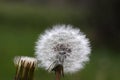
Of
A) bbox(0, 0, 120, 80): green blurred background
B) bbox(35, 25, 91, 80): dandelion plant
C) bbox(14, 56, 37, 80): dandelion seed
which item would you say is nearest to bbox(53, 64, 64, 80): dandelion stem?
bbox(35, 25, 91, 80): dandelion plant

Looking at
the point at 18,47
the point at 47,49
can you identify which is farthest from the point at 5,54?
the point at 47,49

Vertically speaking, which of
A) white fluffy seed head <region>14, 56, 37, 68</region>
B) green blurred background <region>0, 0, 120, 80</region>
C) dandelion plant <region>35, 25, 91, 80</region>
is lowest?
white fluffy seed head <region>14, 56, 37, 68</region>

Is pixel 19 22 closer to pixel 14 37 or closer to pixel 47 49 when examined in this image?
pixel 14 37

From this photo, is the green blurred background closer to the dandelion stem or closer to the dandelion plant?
the dandelion plant

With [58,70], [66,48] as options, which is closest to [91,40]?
[66,48]

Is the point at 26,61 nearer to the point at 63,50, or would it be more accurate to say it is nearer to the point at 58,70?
the point at 58,70

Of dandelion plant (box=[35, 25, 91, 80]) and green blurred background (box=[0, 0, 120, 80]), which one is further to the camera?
green blurred background (box=[0, 0, 120, 80])
